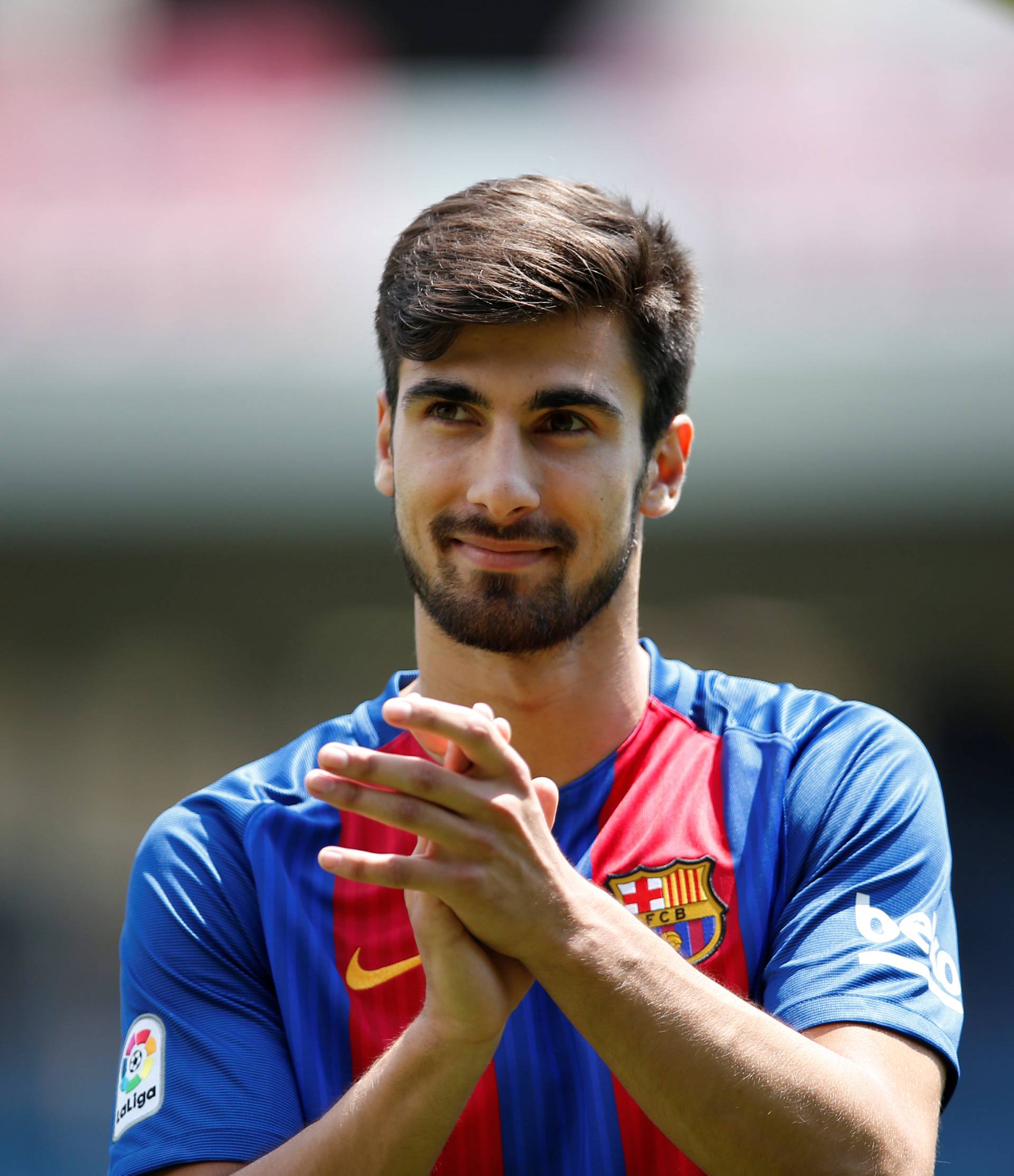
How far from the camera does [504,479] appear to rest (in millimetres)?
1860

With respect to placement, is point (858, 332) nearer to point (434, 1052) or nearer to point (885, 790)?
point (885, 790)

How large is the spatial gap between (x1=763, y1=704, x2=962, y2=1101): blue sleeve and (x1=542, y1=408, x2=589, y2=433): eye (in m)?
0.57

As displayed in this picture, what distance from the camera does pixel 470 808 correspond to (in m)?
1.36

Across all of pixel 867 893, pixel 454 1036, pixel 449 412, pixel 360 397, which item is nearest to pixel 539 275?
pixel 449 412

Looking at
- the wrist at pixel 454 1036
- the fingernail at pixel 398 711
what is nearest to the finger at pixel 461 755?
the fingernail at pixel 398 711

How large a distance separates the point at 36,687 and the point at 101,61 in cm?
453

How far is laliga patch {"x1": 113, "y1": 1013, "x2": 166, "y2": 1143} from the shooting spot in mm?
1777

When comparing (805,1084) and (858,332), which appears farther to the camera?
(858,332)

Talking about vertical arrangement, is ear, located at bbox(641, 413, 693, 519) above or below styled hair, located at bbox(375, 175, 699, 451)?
below

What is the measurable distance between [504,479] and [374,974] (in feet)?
2.33

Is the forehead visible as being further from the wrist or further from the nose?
the wrist

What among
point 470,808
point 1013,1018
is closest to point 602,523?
point 470,808

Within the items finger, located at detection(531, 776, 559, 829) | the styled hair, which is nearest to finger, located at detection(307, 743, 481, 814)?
finger, located at detection(531, 776, 559, 829)

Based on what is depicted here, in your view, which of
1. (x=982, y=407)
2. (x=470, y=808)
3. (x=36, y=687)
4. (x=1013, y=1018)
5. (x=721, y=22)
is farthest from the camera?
(x=721, y=22)
